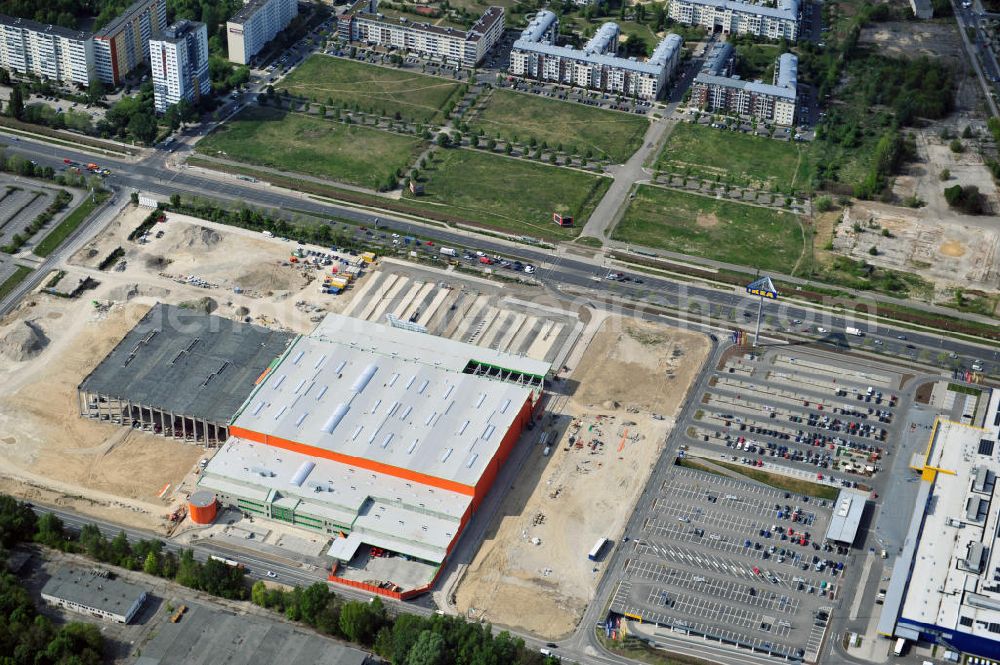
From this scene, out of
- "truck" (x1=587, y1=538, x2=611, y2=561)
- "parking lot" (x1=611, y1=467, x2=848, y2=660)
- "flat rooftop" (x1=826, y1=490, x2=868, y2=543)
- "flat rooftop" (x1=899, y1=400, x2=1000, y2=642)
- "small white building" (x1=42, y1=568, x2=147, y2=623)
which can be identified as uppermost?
"flat rooftop" (x1=899, y1=400, x2=1000, y2=642)

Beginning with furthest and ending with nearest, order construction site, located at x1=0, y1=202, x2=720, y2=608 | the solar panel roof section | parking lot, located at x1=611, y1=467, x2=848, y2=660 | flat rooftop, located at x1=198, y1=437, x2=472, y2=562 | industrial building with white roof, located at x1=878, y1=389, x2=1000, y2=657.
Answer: the solar panel roof section < flat rooftop, located at x1=198, y1=437, x2=472, y2=562 < construction site, located at x1=0, y1=202, x2=720, y2=608 < parking lot, located at x1=611, y1=467, x2=848, y2=660 < industrial building with white roof, located at x1=878, y1=389, x2=1000, y2=657

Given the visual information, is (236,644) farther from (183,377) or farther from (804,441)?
(804,441)

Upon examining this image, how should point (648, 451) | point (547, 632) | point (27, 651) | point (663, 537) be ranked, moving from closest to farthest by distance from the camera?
point (27, 651) < point (547, 632) < point (663, 537) < point (648, 451)

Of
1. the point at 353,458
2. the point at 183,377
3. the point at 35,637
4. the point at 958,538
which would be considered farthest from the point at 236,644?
the point at 958,538

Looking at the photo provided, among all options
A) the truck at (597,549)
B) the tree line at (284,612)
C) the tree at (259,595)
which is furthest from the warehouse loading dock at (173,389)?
the truck at (597,549)

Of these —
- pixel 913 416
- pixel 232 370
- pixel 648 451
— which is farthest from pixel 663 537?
pixel 232 370

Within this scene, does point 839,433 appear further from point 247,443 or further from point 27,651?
point 27,651

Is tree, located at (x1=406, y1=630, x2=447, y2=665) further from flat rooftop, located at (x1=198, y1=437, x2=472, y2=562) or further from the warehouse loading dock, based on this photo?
the warehouse loading dock

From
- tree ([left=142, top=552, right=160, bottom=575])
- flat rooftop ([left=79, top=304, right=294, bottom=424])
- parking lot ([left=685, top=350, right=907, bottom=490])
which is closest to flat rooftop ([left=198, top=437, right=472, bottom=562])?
flat rooftop ([left=79, top=304, right=294, bottom=424])
